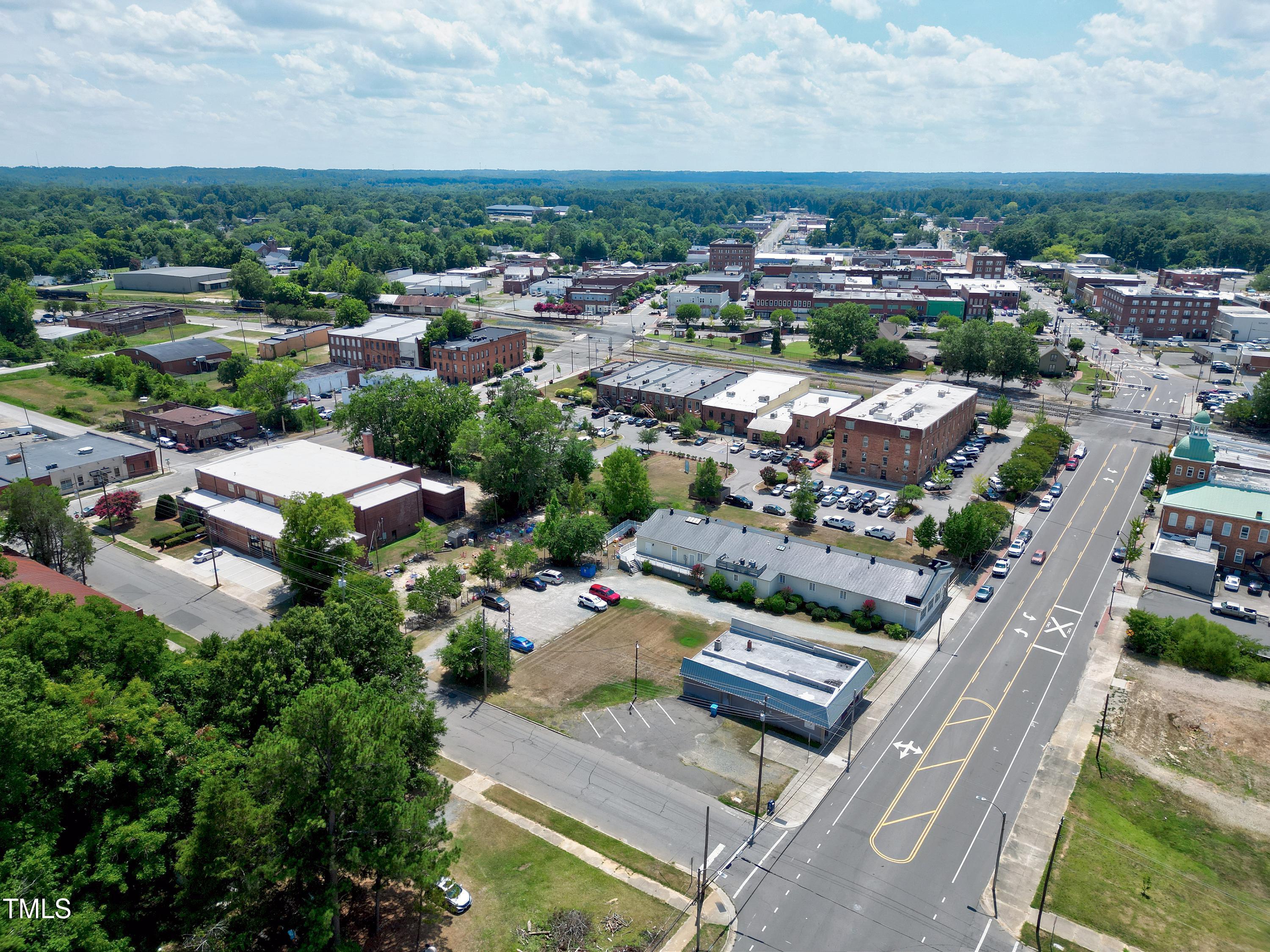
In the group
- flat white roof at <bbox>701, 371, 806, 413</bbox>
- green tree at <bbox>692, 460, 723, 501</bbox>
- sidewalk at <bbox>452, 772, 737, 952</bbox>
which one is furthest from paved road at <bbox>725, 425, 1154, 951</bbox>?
flat white roof at <bbox>701, 371, 806, 413</bbox>

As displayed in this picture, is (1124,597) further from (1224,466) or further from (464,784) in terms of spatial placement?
(464,784)

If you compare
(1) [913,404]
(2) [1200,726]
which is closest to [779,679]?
(2) [1200,726]

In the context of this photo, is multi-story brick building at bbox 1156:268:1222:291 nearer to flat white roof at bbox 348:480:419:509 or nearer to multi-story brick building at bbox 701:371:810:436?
multi-story brick building at bbox 701:371:810:436

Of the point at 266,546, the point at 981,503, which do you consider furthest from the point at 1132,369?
the point at 266,546

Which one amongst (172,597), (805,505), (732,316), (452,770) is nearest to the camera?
(452,770)

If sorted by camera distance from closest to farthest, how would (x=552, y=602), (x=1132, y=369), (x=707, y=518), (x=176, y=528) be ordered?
(x=552, y=602), (x=707, y=518), (x=176, y=528), (x=1132, y=369)

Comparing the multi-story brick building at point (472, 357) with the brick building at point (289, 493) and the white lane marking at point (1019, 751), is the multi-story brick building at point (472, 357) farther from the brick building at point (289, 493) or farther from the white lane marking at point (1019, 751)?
the white lane marking at point (1019, 751)

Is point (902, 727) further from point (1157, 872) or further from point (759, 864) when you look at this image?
point (759, 864)
